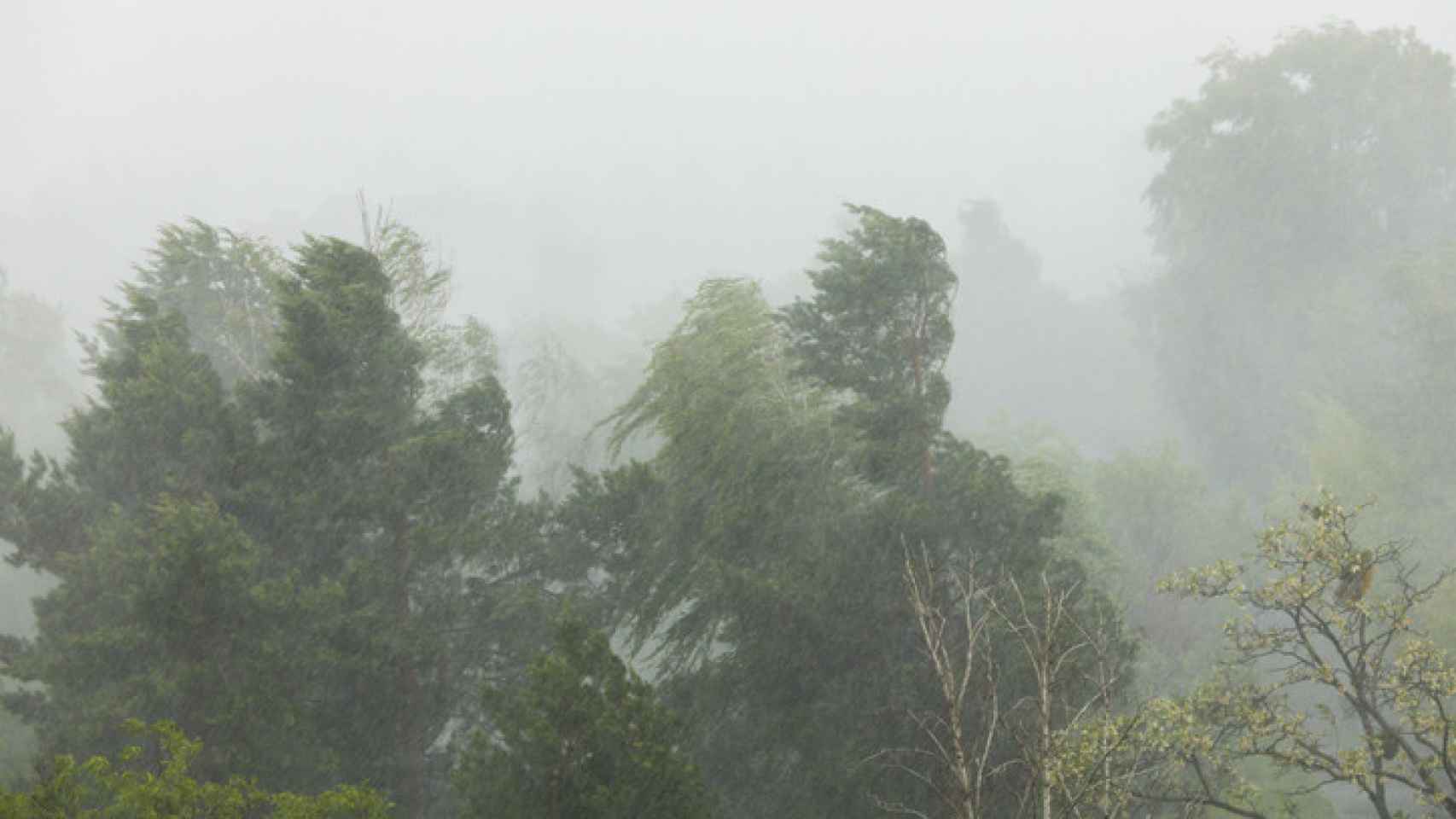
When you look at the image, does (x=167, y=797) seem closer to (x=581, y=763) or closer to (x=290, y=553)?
(x=581, y=763)

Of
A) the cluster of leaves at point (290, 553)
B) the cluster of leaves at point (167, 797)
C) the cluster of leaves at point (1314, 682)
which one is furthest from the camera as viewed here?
the cluster of leaves at point (290, 553)

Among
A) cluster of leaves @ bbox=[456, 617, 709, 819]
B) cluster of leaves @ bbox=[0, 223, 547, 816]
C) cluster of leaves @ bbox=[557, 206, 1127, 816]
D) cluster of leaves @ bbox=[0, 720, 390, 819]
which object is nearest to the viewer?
cluster of leaves @ bbox=[0, 720, 390, 819]

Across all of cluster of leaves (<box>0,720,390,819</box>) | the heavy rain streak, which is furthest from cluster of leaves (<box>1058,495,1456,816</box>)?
cluster of leaves (<box>0,720,390,819</box>)

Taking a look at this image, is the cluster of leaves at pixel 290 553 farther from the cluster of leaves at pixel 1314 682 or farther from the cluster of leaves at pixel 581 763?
the cluster of leaves at pixel 1314 682

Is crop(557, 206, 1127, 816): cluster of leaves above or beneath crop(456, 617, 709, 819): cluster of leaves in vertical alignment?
above

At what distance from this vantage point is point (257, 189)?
649 ft

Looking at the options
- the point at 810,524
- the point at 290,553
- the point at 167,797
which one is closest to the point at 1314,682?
the point at 810,524

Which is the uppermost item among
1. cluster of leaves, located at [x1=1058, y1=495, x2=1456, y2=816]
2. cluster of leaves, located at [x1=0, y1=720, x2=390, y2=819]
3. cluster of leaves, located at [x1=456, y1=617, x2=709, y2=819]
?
cluster of leaves, located at [x1=1058, y1=495, x2=1456, y2=816]

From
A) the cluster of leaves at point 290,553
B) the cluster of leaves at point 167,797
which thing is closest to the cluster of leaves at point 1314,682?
the cluster of leaves at point 167,797

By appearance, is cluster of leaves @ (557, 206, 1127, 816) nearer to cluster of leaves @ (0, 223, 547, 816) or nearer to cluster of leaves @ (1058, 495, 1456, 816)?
cluster of leaves @ (0, 223, 547, 816)

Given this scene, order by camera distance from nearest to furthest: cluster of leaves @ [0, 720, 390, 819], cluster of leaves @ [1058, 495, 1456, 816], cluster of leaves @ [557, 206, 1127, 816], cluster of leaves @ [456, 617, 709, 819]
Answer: cluster of leaves @ [0, 720, 390, 819] → cluster of leaves @ [456, 617, 709, 819] → cluster of leaves @ [1058, 495, 1456, 816] → cluster of leaves @ [557, 206, 1127, 816]

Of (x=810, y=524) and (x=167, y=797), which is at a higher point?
(x=810, y=524)

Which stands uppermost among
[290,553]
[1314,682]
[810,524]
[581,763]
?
[810,524]

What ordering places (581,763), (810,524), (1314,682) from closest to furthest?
(581,763), (1314,682), (810,524)
